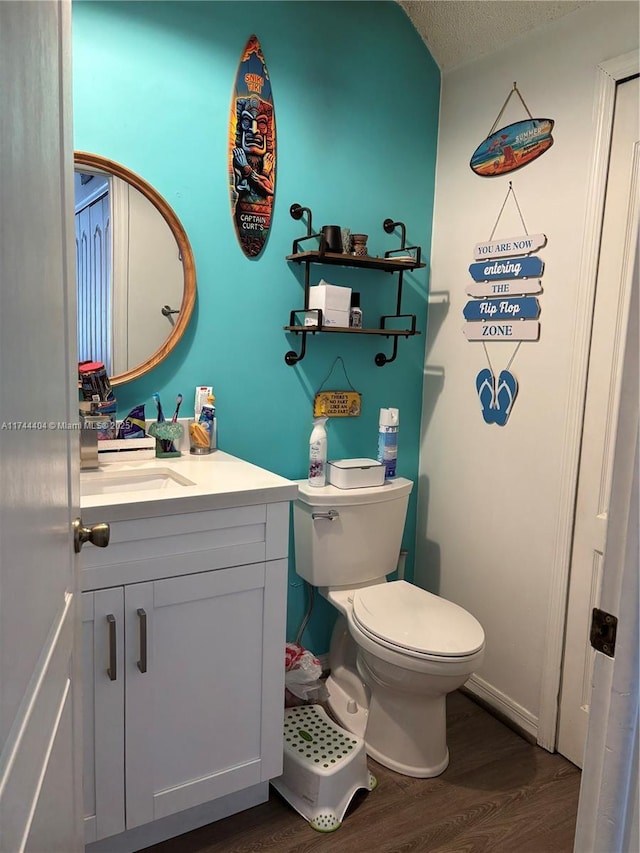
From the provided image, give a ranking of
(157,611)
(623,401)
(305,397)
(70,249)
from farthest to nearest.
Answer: (305,397)
(157,611)
(70,249)
(623,401)

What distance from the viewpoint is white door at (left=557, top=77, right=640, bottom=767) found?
180 cm

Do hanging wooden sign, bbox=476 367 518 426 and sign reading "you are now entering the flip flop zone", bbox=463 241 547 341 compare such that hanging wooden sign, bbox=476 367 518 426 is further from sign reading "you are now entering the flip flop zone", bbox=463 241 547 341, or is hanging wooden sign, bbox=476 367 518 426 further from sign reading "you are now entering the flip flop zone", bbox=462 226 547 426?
sign reading "you are now entering the flip flop zone", bbox=463 241 547 341

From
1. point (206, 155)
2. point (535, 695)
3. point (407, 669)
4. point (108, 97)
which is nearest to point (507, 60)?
point (206, 155)

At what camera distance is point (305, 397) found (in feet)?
7.57

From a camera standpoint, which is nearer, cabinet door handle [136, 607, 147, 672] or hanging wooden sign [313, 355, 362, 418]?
cabinet door handle [136, 607, 147, 672]

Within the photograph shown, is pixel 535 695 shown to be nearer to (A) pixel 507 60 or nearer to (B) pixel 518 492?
(B) pixel 518 492

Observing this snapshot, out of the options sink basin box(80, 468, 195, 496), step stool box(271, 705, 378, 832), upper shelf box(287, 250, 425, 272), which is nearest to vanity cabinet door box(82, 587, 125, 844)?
sink basin box(80, 468, 195, 496)

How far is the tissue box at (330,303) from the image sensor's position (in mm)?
2133

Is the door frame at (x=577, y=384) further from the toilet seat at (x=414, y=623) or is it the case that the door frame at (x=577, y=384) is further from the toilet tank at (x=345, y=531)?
the toilet tank at (x=345, y=531)

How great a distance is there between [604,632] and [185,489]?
1.01 m

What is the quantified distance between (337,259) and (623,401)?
140 cm

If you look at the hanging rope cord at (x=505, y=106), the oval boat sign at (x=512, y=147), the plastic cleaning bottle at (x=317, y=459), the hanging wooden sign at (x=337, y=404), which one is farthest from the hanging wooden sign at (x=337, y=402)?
the hanging rope cord at (x=505, y=106)

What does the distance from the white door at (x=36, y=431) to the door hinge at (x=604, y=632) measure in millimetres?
750

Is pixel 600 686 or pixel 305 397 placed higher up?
pixel 305 397
